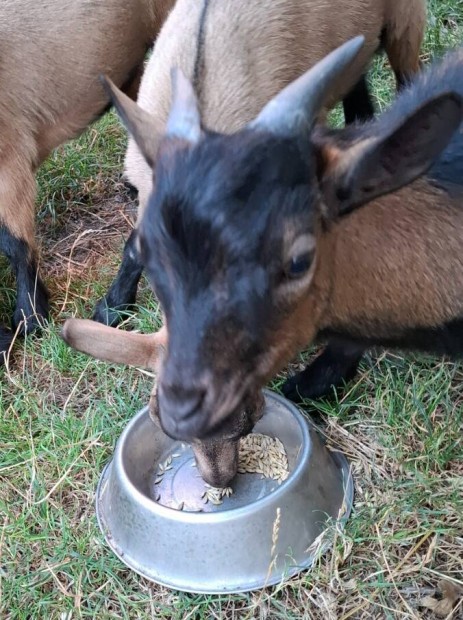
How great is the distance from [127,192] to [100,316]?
134 cm

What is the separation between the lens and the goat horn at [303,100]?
7.02 feet

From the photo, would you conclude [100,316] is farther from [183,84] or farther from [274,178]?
[274,178]

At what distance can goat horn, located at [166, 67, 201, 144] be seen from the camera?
2.26 m

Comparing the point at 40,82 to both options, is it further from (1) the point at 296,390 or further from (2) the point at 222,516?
Result: (2) the point at 222,516

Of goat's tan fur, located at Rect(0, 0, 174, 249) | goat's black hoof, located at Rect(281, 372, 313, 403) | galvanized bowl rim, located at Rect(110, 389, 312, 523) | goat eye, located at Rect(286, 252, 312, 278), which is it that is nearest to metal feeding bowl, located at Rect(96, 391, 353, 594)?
galvanized bowl rim, located at Rect(110, 389, 312, 523)

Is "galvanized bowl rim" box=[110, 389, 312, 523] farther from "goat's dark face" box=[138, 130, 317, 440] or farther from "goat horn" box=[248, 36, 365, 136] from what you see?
"goat horn" box=[248, 36, 365, 136]

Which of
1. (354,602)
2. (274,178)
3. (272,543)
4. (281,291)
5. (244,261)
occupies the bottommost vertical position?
(354,602)

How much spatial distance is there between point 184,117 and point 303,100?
38 cm

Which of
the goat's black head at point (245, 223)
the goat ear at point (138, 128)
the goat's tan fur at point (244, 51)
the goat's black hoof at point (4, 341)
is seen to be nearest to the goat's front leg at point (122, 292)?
the goat's black hoof at point (4, 341)

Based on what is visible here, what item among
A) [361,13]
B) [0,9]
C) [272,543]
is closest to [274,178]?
[272,543]

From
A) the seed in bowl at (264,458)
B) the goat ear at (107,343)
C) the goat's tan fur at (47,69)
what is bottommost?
the seed in bowl at (264,458)

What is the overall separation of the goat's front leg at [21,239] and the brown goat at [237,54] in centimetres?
41

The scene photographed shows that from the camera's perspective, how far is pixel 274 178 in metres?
2.06

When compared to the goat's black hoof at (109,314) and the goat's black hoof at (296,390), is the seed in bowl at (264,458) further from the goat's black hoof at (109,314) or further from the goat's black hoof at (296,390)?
the goat's black hoof at (109,314)
